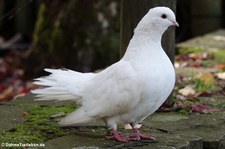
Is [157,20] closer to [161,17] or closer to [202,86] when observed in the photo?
[161,17]

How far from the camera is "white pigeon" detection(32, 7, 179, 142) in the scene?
361 centimetres

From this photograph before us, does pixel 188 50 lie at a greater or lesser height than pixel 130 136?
greater

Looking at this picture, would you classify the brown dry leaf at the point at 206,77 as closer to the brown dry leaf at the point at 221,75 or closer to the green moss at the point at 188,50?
the brown dry leaf at the point at 221,75

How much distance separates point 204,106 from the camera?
15.5 ft

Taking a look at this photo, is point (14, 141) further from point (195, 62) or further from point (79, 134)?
point (195, 62)

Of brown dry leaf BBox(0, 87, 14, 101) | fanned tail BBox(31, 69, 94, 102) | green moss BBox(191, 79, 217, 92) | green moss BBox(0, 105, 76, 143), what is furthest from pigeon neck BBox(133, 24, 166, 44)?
brown dry leaf BBox(0, 87, 14, 101)

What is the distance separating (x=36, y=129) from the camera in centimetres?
407

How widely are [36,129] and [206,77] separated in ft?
7.27

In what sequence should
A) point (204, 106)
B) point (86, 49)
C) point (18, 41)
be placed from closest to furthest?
point (204, 106) < point (86, 49) < point (18, 41)

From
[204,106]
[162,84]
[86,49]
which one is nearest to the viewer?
[162,84]

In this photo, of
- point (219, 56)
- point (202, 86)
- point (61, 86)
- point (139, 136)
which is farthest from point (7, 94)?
point (139, 136)

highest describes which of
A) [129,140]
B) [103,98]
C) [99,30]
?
[99,30]

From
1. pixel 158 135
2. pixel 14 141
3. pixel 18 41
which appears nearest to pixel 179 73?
pixel 158 135

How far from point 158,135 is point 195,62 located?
9.92 feet
